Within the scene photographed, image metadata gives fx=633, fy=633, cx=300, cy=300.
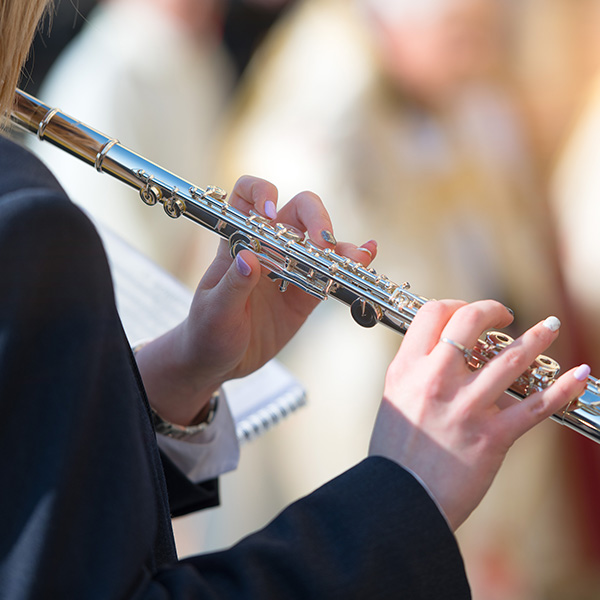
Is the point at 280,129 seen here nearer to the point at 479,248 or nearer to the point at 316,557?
the point at 479,248

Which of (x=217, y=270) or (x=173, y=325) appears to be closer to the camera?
(x=217, y=270)

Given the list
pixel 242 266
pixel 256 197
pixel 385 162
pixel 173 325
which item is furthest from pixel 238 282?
pixel 385 162

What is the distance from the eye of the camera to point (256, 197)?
2.42 feet

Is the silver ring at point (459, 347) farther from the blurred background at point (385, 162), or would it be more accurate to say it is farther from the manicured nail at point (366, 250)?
the blurred background at point (385, 162)

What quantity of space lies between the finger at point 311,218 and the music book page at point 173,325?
360 mm

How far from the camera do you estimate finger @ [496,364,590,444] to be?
1.59 feet

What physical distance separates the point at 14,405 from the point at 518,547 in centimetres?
123

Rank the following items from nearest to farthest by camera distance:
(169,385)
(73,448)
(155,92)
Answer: (73,448) → (169,385) → (155,92)

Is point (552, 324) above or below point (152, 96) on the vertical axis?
above

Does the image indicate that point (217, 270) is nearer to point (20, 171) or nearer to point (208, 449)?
point (208, 449)

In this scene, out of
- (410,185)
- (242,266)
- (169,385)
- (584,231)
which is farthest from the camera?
(410,185)

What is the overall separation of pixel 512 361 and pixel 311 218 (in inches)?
12.6

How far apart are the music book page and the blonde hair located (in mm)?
491

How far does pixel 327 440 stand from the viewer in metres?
1.63
